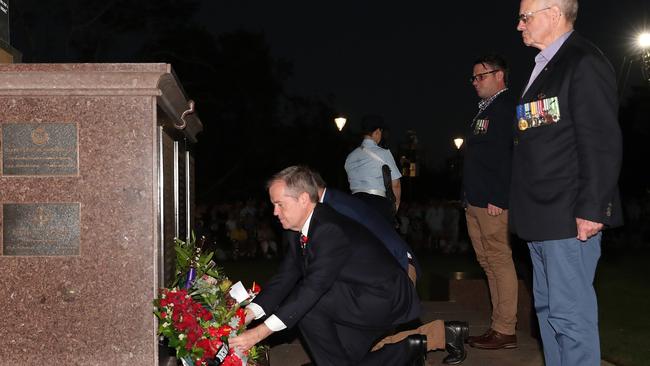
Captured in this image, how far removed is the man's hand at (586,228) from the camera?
3.50 m

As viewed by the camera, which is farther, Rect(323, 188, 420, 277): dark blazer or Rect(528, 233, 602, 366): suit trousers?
Rect(323, 188, 420, 277): dark blazer

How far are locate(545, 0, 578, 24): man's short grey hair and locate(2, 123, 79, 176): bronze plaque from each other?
2.57 m

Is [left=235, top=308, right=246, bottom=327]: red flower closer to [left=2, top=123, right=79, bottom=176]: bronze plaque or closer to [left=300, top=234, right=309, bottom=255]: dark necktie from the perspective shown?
[left=300, top=234, right=309, bottom=255]: dark necktie

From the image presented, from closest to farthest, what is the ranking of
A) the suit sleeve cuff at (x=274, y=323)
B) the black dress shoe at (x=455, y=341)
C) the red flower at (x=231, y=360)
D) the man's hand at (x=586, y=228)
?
1. the man's hand at (x=586, y=228)
2. the red flower at (x=231, y=360)
3. the suit sleeve cuff at (x=274, y=323)
4. the black dress shoe at (x=455, y=341)

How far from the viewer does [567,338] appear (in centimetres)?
361

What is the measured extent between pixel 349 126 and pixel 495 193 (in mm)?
42717

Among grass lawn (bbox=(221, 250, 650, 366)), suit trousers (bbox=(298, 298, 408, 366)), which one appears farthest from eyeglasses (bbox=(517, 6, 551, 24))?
grass lawn (bbox=(221, 250, 650, 366))

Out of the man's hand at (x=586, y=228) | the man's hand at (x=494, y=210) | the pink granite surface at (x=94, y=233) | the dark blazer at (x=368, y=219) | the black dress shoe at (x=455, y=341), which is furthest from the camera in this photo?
the man's hand at (x=494, y=210)

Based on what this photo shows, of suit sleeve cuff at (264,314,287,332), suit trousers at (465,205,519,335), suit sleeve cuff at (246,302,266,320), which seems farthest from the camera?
suit trousers at (465,205,519,335)

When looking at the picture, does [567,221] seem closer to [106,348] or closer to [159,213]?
[159,213]

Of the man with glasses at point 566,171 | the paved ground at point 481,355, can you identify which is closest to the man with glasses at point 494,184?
the paved ground at point 481,355

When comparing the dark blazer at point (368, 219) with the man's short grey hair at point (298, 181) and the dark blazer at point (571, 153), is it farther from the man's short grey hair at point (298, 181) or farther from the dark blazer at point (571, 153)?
the dark blazer at point (571, 153)

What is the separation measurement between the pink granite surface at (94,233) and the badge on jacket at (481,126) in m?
2.69

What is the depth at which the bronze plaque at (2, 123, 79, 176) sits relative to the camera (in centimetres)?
397
